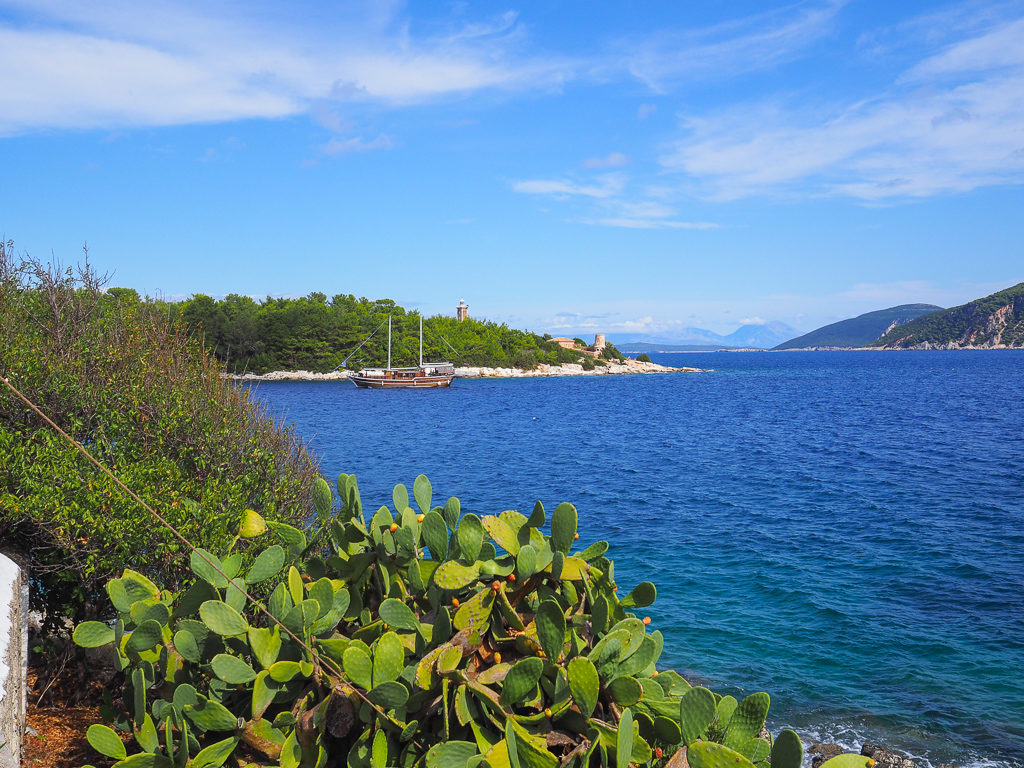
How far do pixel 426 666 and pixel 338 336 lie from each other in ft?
335

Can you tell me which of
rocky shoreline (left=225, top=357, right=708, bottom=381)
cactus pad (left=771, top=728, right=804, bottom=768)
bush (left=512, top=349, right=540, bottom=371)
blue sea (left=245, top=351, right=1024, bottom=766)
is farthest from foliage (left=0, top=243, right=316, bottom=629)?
bush (left=512, top=349, right=540, bottom=371)

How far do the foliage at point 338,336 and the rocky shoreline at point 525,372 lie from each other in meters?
1.40

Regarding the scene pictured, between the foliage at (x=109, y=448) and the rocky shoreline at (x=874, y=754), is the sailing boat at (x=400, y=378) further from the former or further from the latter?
the rocky shoreline at (x=874, y=754)

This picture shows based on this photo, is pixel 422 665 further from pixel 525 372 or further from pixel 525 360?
pixel 525 360

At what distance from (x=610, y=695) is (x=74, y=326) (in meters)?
7.23

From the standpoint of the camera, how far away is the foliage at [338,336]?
3708 inches

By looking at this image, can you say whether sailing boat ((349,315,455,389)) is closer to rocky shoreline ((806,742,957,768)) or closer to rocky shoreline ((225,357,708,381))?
rocky shoreline ((225,357,708,381))

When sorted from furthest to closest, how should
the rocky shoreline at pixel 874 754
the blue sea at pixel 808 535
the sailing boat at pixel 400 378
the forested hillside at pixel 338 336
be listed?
the forested hillside at pixel 338 336 < the sailing boat at pixel 400 378 < the blue sea at pixel 808 535 < the rocky shoreline at pixel 874 754

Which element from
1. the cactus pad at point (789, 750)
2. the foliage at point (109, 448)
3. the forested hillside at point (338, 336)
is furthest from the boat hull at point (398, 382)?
the cactus pad at point (789, 750)

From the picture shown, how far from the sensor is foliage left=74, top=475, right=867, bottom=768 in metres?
3.18

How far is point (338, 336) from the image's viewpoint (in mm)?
102188

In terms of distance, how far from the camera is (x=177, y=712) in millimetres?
3631

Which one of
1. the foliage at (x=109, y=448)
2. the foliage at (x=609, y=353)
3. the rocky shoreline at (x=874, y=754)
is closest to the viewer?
the foliage at (x=109, y=448)

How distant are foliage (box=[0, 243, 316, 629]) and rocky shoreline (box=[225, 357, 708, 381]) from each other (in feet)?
243
